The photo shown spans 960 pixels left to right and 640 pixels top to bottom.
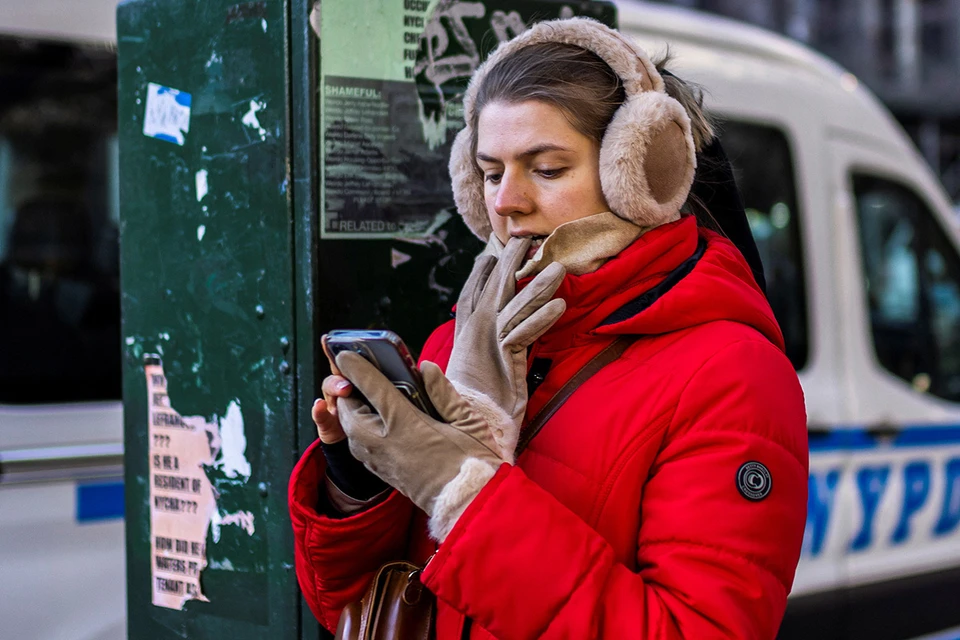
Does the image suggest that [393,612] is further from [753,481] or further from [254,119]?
[254,119]

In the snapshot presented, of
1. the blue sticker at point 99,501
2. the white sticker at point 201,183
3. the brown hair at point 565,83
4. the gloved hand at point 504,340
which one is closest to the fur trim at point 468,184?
the brown hair at point 565,83

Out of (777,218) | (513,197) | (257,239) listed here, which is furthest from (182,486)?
(777,218)

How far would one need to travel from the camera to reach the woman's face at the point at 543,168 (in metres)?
1.53

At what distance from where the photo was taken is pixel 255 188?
1.95m

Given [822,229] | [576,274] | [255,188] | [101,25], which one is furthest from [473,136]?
[822,229]

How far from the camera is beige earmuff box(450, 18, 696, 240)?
58.7 inches

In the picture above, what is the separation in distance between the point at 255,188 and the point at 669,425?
936 millimetres

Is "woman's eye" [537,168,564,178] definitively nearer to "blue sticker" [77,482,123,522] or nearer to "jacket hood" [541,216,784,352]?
"jacket hood" [541,216,784,352]

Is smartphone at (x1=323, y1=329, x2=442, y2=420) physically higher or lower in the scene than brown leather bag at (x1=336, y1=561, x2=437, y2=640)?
higher

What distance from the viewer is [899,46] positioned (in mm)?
21547

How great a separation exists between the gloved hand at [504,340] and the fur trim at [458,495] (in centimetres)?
7

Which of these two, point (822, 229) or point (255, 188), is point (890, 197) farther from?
point (255, 188)

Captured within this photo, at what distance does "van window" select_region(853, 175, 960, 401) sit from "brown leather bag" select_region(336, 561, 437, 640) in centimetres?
350

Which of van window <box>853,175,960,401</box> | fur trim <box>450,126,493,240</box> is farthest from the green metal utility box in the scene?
van window <box>853,175,960,401</box>
